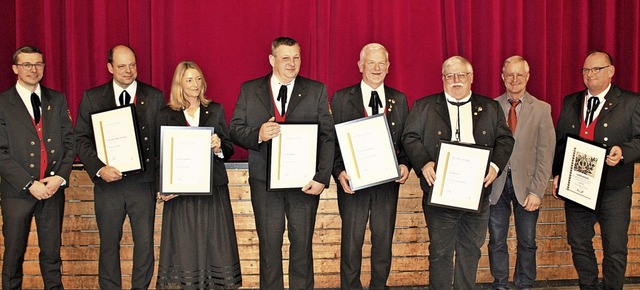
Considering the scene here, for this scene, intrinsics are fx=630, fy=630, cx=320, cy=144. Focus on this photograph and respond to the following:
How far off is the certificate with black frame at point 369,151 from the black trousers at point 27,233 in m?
1.99

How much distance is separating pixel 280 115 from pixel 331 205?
1.15m

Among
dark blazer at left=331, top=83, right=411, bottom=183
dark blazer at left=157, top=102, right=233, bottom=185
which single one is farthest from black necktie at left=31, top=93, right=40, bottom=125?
dark blazer at left=331, top=83, right=411, bottom=183

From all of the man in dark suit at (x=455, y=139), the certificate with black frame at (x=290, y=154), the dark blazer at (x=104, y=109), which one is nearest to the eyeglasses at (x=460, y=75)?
the man in dark suit at (x=455, y=139)

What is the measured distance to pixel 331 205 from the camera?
5.02 m

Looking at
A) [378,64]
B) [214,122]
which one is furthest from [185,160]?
[378,64]

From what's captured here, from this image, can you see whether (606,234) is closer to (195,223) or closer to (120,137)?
(195,223)

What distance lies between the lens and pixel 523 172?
4.52 m

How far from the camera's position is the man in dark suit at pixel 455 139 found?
3980 millimetres

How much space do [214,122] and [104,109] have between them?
0.73 meters

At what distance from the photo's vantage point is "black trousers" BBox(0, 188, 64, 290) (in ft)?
13.7

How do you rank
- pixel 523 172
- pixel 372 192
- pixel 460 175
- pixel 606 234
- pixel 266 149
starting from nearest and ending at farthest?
pixel 460 175 → pixel 266 149 → pixel 372 192 → pixel 606 234 → pixel 523 172

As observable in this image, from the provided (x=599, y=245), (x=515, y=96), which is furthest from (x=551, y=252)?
(x=515, y=96)

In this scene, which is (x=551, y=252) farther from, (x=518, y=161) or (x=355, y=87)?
(x=355, y=87)

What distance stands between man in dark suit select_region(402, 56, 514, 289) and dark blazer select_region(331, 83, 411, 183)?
0.55 ft
